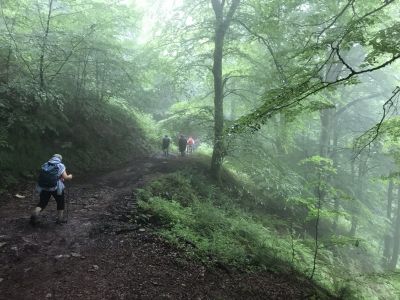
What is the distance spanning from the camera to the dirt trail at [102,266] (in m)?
5.83

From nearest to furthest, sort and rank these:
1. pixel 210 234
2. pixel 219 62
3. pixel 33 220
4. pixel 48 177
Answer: pixel 33 220
pixel 48 177
pixel 210 234
pixel 219 62

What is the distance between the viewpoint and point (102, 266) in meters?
6.50

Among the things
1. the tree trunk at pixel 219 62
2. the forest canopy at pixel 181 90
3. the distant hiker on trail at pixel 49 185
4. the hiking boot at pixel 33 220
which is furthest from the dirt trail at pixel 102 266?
the tree trunk at pixel 219 62

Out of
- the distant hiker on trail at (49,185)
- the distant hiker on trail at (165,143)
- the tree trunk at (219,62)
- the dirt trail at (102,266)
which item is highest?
the tree trunk at (219,62)

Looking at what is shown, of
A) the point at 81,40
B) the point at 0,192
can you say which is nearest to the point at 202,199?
the point at 0,192

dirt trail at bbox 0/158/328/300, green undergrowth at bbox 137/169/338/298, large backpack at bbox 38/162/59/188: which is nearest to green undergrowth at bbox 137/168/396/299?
green undergrowth at bbox 137/169/338/298

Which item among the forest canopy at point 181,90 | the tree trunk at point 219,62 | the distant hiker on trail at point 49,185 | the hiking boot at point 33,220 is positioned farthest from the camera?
the tree trunk at point 219,62

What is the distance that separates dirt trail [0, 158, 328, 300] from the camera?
583cm

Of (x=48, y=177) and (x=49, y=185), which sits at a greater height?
(x=48, y=177)

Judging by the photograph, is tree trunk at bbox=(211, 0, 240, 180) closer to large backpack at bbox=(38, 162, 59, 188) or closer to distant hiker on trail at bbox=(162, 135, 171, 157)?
distant hiker on trail at bbox=(162, 135, 171, 157)

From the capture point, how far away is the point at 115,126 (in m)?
17.6

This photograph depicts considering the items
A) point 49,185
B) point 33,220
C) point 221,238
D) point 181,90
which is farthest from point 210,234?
point 181,90

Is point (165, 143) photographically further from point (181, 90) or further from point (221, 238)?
point (221, 238)

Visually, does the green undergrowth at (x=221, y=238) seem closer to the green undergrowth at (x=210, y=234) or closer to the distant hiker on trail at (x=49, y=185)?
the green undergrowth at (x=210, y=234)
